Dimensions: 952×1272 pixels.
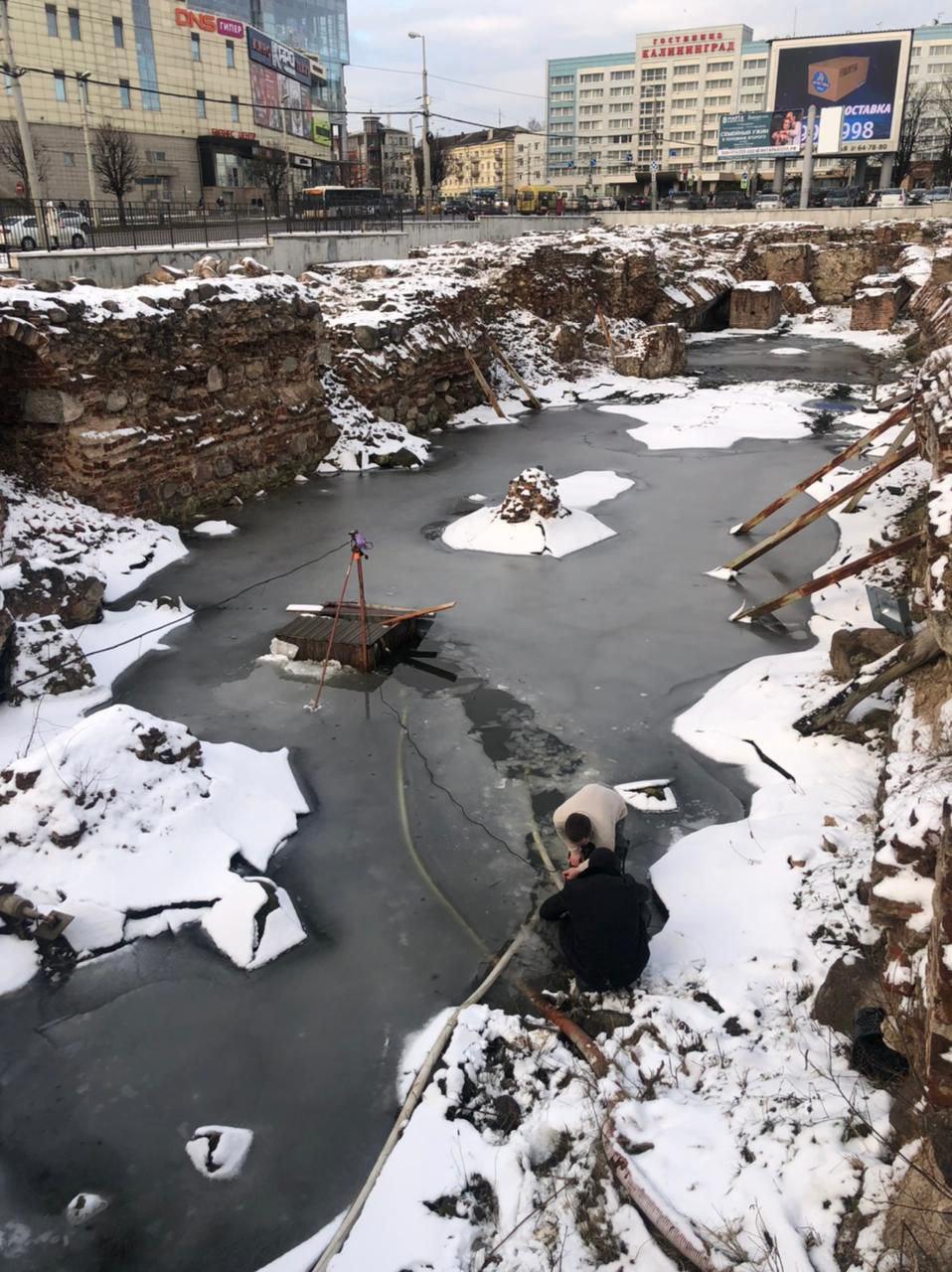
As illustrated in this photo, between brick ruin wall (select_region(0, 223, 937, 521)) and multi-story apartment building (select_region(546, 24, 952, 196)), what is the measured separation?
79013mm

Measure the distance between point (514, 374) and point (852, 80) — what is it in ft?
126

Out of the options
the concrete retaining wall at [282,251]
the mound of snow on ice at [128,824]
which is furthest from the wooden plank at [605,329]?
the mound of snow on ice at [128,824]

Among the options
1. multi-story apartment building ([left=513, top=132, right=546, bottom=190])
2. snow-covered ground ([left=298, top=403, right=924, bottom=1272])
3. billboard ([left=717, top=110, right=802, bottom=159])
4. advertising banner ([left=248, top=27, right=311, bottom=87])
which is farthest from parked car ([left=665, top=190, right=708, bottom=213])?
multi-story apartment building ([left=513, top=132, right=546, bottom=190])

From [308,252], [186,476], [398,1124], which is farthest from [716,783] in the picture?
[308,252]

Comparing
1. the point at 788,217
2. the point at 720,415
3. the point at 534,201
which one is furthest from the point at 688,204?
the point at 720,415

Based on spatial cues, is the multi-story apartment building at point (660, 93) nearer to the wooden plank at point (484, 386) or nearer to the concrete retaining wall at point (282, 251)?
the concrete retaining wall at point (282, 251)

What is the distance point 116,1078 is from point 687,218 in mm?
49918

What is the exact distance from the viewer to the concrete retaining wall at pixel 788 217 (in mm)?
41875

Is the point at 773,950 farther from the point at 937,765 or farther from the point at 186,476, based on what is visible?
the point at 186,476

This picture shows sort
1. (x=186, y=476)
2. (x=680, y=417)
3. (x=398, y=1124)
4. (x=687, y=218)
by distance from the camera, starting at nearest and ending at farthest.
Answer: (x=398, y=1124) → (x=186, y=476) → (x=680, y=417) → (x=687, y=218)

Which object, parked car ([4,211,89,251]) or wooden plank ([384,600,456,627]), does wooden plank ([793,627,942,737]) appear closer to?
wooden plank ([384,600,456,627])

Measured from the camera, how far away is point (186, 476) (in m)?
14.1

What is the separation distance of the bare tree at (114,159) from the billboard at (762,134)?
31372 millimetres

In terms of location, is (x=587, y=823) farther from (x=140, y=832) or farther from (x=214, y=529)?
(x=214, y=529)
